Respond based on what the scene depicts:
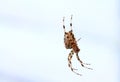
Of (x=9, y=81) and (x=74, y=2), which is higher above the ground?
(x=74, y=2)

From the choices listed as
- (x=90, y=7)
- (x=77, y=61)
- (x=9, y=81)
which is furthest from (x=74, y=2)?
(x=9, y=81)

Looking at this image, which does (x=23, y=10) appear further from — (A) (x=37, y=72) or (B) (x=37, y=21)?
(A) (x=37, y=72)

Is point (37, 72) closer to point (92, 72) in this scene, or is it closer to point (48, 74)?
point (48, 74)

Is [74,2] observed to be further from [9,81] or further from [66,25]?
[9,81]

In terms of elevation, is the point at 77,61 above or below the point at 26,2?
below

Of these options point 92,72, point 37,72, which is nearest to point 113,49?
point 92,72
